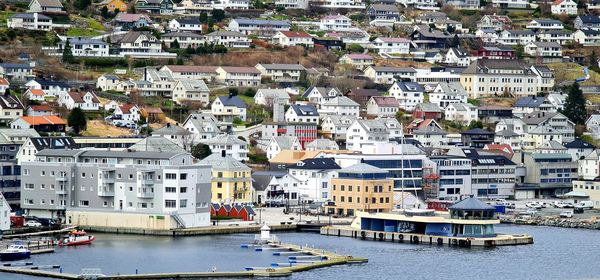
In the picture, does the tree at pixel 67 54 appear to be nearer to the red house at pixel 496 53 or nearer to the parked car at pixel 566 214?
the red house at pixel 496 53

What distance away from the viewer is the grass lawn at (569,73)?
96.1 meters

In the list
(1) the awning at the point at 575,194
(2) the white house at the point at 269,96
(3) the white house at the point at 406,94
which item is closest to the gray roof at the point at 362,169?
(1) the awning at the point at 575,194

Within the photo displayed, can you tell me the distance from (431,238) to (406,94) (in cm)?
3094

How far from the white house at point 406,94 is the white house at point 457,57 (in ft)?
31.3

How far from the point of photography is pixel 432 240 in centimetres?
5684

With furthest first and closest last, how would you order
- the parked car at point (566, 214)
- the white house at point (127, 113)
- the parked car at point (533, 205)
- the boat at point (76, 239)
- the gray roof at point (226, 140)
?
the white house at point (127, 113)
the gray roof at point (226, 140)
the parked car at point (533, 205)
the parked car at point (566, 214)
the boat at point (76, 239)

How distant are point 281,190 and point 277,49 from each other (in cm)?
2753

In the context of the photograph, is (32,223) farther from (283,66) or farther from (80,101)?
(283,66)

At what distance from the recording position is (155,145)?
64250mm

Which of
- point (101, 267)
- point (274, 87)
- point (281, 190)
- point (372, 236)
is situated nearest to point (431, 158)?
point (281, 190)

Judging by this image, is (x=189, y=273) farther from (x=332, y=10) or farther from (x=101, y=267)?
(x=332, y=10)

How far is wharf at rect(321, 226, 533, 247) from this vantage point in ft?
184

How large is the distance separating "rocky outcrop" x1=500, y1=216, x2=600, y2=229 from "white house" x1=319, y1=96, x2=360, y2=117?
19143 millimetres

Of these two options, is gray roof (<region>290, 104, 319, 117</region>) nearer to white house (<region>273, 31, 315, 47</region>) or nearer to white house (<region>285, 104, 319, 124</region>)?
white house (<region>285, 104, 319, 124</region>)
